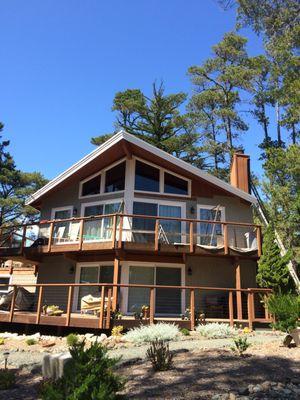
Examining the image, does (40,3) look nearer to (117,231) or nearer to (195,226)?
(117,231)

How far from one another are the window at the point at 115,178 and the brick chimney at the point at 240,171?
572 centimetres

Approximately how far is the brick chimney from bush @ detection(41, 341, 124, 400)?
1578 cm

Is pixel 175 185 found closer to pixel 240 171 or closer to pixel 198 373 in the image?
pixel 240 171

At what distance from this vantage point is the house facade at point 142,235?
1565cm

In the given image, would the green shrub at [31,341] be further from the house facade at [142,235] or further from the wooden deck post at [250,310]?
the wooden deck post at [250,310]

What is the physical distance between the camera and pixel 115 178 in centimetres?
1806

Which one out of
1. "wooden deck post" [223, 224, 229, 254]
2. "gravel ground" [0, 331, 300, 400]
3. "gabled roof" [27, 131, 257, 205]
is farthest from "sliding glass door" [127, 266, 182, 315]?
"gravel ground" [0, 331, 300, 400]

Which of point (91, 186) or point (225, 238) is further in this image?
point (91, 186)

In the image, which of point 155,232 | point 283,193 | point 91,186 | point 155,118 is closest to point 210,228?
point 155,232

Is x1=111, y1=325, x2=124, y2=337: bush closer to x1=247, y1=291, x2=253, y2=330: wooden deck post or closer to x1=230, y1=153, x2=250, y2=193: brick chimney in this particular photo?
x1=247, y1=291, x2=253, y2=330: wooden deck post

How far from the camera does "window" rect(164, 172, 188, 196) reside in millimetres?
17922

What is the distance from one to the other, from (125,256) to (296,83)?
9.34m

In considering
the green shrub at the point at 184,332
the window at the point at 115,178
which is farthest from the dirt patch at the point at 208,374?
the window at the point at 115,178

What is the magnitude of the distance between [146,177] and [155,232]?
3.41 m
